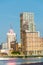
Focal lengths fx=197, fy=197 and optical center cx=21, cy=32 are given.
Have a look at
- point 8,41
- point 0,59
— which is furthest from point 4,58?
point 8,41

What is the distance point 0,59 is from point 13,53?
27 centimetres

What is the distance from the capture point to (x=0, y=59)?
3.77 metres

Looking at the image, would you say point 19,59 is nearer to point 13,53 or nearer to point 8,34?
point 13,53

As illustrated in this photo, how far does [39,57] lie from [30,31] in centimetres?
54

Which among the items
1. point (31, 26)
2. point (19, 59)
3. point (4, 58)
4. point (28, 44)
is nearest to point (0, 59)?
point (4, 58)

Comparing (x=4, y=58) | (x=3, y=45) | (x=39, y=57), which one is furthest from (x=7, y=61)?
(x=39, y=57)

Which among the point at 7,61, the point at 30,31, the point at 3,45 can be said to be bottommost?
the point at 7,61

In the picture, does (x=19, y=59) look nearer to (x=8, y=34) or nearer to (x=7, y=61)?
(x=7, y=61)

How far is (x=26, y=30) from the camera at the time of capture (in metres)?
3.83

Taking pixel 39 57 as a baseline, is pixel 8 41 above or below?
above

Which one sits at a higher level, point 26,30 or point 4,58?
point 26,30

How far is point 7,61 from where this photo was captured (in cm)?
378

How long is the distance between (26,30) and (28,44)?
274mm

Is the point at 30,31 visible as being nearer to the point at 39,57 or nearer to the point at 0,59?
the point at 39,57
